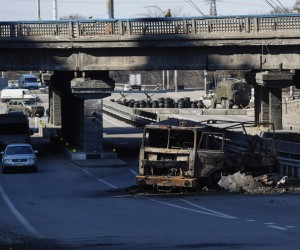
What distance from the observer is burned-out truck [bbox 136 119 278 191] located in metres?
32.5

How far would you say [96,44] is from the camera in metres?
53.1

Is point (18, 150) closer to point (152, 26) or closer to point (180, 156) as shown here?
point (152, 26)

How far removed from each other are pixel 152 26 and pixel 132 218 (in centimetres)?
2956

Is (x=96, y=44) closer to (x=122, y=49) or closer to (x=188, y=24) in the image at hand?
(x=122, y=49)

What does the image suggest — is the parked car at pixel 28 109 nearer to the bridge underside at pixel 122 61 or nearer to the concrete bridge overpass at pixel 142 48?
the bridge underside at pixel 122 61

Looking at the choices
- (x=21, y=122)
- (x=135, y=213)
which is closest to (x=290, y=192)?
(x=135, y=213)

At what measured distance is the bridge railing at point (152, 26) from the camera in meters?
52.2

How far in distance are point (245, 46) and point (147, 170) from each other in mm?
20811

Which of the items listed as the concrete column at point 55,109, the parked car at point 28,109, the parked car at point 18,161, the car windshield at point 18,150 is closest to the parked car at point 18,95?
the parked car at point 28,109

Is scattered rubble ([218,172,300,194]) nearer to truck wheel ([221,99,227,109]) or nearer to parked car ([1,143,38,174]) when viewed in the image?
parked car ([1,143,38,174])

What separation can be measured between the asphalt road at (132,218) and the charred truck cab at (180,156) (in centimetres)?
63

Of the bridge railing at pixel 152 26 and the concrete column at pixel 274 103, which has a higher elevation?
the bridge railing at pixel 152 26

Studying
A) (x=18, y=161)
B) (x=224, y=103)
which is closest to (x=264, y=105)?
(x=18, y=161)

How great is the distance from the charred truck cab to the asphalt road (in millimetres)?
626
